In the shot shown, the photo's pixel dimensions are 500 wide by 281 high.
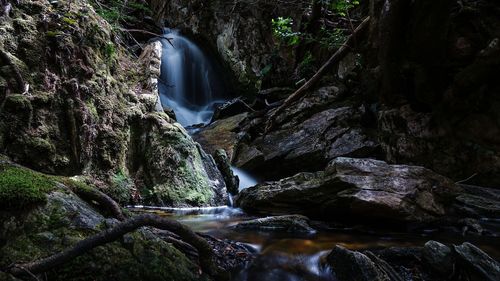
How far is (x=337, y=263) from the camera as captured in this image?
11.2 ft

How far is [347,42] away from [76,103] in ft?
23.4

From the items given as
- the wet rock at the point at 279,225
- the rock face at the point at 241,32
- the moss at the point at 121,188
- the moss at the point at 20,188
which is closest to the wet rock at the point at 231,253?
the wet rock at the point at 279,225

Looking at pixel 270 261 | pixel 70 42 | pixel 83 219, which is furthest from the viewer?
pixel 70 42

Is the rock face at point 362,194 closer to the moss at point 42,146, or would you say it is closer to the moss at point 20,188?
the moss at point 42,146

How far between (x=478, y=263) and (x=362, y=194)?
7.14ft

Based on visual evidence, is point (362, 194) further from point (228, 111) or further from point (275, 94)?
point (228, 111)

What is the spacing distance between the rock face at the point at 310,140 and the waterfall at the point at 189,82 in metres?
5.68

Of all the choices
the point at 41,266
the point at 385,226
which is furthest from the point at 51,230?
the point at 385,226

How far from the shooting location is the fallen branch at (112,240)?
189cm

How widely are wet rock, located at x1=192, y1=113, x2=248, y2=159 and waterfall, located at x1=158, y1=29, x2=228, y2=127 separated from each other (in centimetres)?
217

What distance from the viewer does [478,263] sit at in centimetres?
320

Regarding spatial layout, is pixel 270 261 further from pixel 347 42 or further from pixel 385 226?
pixel 347 42

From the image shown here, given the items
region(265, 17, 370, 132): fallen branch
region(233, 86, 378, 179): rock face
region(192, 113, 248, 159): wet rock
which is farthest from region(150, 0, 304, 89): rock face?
region(233, 86, 378, 179): rock face

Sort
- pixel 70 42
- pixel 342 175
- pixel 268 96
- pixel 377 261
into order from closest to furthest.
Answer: pixel 377 261, pixel 342 175, pixel 70 42, pixel 268 96
